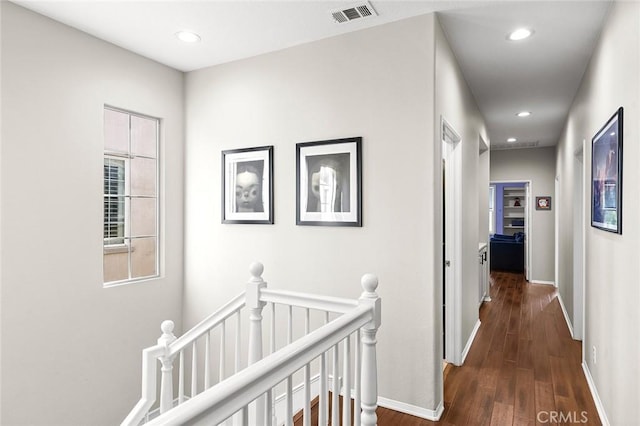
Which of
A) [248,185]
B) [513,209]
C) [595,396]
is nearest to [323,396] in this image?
[248,185]

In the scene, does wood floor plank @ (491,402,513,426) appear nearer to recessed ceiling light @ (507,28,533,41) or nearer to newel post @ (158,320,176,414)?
newel post @ (158,320,176,414)

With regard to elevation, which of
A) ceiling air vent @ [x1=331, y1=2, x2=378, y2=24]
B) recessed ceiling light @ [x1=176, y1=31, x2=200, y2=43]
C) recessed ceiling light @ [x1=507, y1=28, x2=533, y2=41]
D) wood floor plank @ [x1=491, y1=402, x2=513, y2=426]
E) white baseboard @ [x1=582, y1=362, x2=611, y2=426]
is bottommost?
wood floor plank @ [x1=491, y1=402, x2=513, y2=426]

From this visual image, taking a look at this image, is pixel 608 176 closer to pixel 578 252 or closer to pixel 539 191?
pixel 578 252

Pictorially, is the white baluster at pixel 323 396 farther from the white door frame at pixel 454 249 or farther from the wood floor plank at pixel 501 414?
the white door frame at pixel 454 249

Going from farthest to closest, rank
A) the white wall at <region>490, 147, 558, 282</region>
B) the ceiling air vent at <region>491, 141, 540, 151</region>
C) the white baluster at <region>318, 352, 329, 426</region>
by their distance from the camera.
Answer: the white wall at <region>490, 147, 558, 282</region> < the ceiling air vent at <region>491, 141, 540, 151</region> < the white baluster at <region>318, 352, 329, 426</region>

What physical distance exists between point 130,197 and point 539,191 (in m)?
7.52

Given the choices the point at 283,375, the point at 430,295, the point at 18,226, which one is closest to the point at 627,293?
the point at 430,295

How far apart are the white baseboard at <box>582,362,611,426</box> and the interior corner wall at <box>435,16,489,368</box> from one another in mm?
976

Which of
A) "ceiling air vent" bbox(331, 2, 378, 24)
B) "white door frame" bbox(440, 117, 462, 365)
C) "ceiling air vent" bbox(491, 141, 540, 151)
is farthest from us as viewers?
"ceiling air vent" bbox(491, 141, 540, 151)

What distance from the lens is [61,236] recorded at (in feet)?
9.28

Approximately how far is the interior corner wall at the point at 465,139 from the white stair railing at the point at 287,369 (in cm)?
118

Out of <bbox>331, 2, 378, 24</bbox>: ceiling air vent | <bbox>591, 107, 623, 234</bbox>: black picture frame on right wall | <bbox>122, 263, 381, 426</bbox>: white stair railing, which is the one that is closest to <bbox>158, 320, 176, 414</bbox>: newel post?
<bbox>122, 263, 381, 426</bbox>: white stair railing

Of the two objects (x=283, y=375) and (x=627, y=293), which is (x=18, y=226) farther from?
(x=627, y=293)

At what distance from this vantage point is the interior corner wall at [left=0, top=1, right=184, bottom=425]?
8.39 feet
